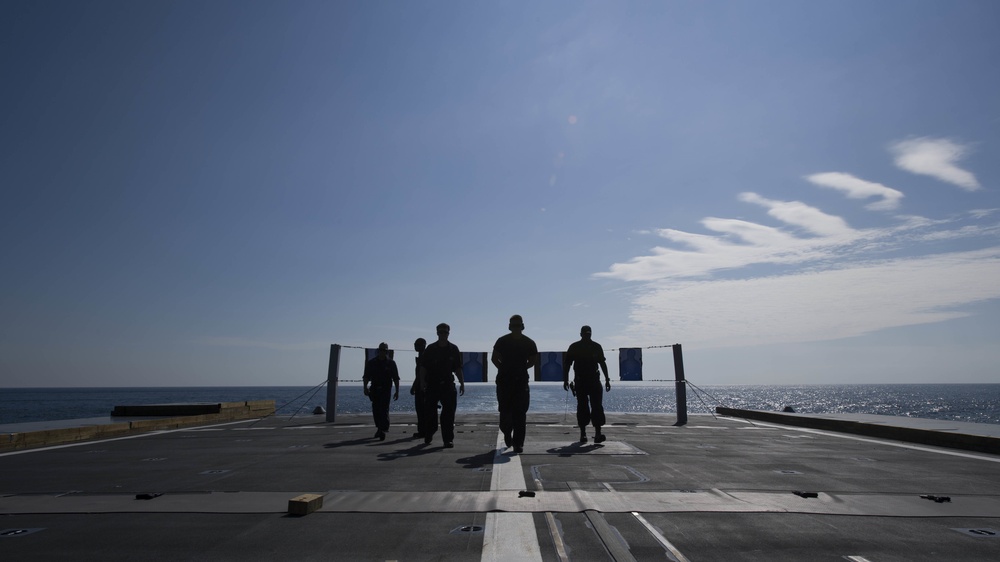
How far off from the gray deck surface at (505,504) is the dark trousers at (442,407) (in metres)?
0.55

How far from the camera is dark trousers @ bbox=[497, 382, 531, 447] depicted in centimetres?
838

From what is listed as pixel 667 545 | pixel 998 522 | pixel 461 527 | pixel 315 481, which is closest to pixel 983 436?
pixel 998 522

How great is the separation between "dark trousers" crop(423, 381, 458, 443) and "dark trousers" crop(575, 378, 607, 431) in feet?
7.16

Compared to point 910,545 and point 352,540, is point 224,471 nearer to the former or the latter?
point 352,540

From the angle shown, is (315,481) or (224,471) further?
(224,471)

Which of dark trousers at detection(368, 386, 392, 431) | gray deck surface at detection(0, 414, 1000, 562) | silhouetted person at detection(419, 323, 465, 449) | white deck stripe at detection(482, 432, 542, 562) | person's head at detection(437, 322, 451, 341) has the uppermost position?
person's head at detection(437, 322, 451, 341)

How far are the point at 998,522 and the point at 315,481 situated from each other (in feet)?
18.8

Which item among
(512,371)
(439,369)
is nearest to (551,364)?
(439,369)

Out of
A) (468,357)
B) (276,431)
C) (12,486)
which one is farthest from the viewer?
(468,357)

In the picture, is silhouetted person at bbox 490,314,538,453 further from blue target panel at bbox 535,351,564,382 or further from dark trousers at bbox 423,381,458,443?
blue target panel at bbox 535,351,564,382

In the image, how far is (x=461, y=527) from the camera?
4039 millimetres

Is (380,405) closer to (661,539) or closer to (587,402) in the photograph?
(587,402)

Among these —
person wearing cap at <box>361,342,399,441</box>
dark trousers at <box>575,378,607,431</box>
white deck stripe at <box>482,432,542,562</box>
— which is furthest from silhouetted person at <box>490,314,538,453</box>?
white deck stripe at <box>482,432,542,562</box>

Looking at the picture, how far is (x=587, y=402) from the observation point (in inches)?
411
